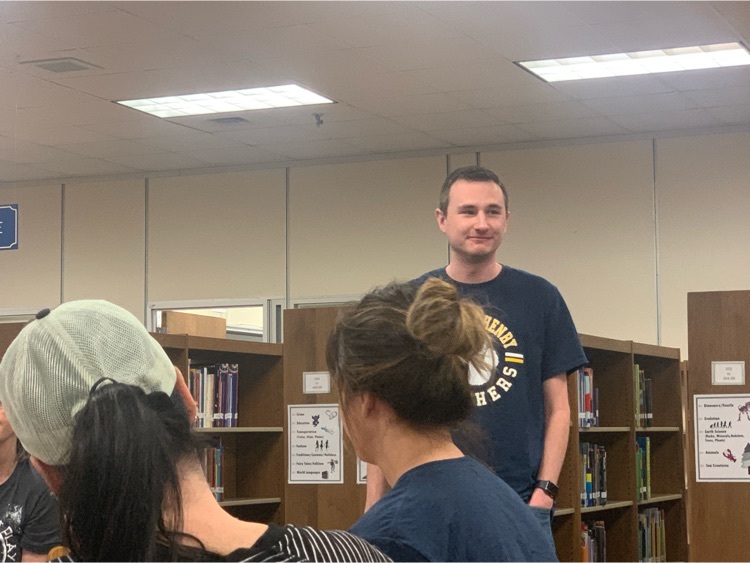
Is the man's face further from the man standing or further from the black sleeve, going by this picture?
the black sleeve

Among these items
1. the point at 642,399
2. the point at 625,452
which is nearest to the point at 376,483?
the point at 625,452

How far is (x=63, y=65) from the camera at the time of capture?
6562 millimetres

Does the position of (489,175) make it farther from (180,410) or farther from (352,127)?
(352,127)

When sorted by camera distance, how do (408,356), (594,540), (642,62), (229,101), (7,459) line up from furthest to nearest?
1. (229,101)
2. (642,62)
3. (594,540)
4. (7,459)
5. (408,356)

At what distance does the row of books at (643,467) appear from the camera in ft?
20.6

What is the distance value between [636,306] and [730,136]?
1.40 m

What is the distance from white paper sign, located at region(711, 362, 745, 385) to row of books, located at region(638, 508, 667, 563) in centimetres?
167

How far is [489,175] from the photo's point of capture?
9.16 feet

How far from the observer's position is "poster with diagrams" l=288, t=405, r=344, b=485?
197 inches

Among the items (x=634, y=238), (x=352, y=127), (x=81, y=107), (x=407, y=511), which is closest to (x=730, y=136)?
(x=634, y=238)

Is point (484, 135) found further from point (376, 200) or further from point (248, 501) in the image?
point (248, 501)

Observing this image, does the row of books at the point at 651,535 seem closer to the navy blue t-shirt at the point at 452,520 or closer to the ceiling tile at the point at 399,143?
the ceiling tile at the point at 399,143

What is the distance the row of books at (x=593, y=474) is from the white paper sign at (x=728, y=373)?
34.9 inches

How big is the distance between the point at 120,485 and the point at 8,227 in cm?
461
